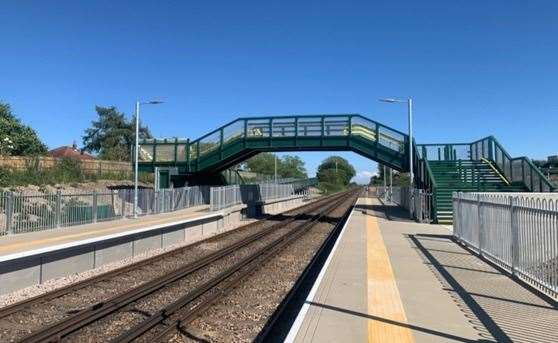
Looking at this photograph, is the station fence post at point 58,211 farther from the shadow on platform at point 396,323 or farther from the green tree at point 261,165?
the green tree at point 261,165

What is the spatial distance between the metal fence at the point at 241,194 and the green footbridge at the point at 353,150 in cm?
252

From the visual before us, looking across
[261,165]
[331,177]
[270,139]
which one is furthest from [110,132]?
[270,139]

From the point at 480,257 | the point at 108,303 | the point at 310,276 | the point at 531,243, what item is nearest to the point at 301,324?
the point at 108,303

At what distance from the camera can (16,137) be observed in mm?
57062

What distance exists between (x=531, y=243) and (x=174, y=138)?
3011cm

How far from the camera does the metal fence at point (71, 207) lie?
17062mm

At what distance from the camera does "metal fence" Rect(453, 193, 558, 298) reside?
8.67 m

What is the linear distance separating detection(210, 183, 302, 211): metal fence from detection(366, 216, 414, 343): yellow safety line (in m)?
16.0

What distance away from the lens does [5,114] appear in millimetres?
62969

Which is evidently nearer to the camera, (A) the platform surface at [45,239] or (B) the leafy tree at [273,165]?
(A) the platform surface at [45,239]

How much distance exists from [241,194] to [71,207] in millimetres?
16608

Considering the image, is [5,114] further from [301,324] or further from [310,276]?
[301,324]

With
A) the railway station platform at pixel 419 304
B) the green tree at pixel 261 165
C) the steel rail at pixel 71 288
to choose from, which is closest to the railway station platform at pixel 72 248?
the steel rail at pixel 71 288

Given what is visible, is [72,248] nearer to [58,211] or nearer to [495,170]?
[58,211]
